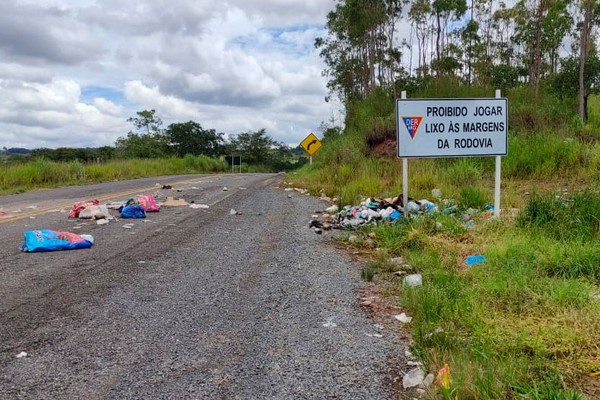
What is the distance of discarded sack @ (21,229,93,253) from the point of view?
19.2 feet

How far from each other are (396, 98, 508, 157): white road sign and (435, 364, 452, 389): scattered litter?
5022mm

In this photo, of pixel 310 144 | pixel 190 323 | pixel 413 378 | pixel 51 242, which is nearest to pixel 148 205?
pixel 51 242

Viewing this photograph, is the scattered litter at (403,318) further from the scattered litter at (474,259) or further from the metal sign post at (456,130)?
the metal sign post at (456,130)

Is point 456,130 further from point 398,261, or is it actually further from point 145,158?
point 145,158

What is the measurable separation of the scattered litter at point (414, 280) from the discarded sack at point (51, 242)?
4202mm

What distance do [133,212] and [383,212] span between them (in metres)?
4.73

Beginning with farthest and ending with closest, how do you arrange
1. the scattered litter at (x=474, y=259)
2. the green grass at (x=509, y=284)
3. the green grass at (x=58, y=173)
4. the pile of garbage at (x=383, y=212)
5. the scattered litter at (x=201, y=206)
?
1. the green grass at (x=58, y=173)
2. the scattered litter at (x=201, y=206)
3. the pile of garbage at (x=383, y=212)
4. the scattered litter at (x=474, y=259)
5. the green grass at (x=509, y=284)

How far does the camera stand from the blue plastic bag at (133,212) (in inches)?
348

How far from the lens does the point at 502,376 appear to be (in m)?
2.35

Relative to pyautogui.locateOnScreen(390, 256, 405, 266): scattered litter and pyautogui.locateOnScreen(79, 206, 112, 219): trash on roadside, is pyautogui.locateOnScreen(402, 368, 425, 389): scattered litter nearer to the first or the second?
pyautogui.locateOnScreen(390, 256, 405, 266): scattered litter

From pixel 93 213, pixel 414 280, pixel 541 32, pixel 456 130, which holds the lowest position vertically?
pixel 414 280

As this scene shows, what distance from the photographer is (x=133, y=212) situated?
887 cm

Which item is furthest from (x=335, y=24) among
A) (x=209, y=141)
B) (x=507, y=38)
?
(x=209, y=141)

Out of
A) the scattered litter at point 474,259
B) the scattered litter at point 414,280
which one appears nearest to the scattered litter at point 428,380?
the scattered litter at point 414,280
